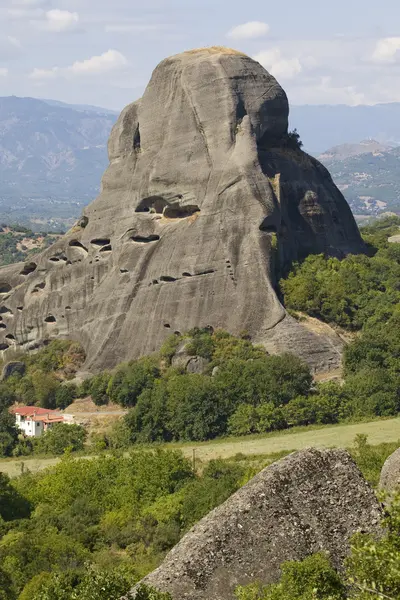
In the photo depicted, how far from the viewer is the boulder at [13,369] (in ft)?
186

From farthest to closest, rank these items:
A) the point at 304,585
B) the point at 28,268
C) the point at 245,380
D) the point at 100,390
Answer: the point at 28,268 < the point at 100,390 < the point at 245,380 < the point at 304,585

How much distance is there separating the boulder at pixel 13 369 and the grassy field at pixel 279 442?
11.6 m

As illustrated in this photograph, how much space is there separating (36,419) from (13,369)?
818 cm

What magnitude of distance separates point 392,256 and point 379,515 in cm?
4976

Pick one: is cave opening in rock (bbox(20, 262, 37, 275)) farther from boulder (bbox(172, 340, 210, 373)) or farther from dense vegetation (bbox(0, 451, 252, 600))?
dense vegetation (bbox(0, 451, 252, 600))

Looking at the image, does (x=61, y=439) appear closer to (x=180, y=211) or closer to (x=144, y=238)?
(x=144, y=238)

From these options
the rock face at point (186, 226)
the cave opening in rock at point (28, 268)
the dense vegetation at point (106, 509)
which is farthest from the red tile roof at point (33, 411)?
the cave opening in rock at point (28, 268)

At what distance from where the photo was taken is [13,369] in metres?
56.9

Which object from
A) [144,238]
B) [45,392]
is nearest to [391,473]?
[45,392]

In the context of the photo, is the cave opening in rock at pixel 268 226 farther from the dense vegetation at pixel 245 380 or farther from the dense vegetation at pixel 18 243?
the dense vegetation at pixel 18 243

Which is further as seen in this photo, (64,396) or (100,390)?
(64,396)

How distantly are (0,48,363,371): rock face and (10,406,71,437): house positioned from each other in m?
4.57

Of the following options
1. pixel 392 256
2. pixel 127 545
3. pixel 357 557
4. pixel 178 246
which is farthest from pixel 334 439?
pixel 357 557

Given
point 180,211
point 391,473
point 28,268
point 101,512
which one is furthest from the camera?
point 28,268
